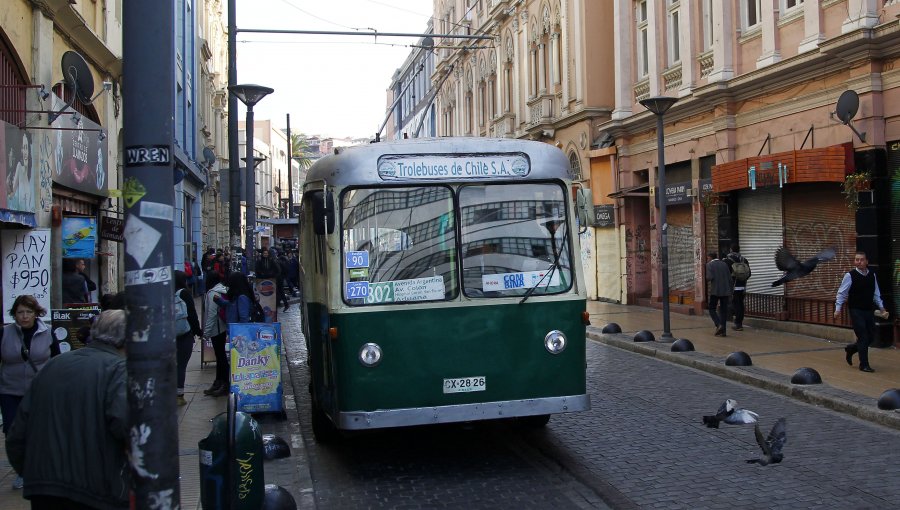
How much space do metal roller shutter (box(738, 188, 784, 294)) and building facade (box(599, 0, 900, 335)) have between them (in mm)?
42

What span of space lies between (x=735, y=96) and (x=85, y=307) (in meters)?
14.5

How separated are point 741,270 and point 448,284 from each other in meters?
11.7

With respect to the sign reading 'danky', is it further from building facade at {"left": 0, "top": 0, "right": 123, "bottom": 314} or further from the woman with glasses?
building facade at {"left": 0, "top": 0, "right": 123, "bottom": 314}

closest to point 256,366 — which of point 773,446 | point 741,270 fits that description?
point 773,446

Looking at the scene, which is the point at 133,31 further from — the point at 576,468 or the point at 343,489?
the point at 576,468

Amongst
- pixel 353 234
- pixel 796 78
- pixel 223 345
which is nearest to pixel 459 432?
pixel 353 234

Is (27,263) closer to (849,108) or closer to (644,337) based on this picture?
(644,337)

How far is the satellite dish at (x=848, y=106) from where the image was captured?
14.7 meters

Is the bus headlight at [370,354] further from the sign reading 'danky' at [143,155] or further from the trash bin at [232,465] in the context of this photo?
the sign reading 'danky' at [143,155]

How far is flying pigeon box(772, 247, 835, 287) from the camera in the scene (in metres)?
16.2

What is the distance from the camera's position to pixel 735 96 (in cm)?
1917

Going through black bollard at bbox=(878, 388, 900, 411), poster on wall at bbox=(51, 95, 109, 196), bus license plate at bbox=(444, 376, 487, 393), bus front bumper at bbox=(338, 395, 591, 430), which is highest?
poster on wall at bbox=(51, 95, 109, 196)

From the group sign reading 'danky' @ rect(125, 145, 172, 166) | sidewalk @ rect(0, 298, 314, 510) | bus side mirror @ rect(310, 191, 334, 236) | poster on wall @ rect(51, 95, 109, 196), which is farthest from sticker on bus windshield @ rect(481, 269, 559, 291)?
poster on wall @ rect(51, 95, 109, 196)

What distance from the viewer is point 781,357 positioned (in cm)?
1392
